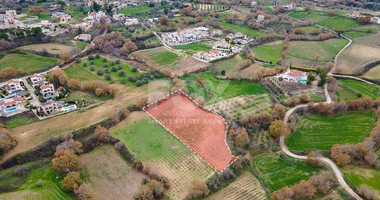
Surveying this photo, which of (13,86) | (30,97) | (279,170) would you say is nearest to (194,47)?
(30,97)

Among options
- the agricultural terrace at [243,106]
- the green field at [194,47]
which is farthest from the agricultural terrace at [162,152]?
the green field at [194,47]

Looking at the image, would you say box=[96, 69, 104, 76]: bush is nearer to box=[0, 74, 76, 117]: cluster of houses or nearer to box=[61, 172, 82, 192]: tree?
box=[0, 74, 76, 117]: cluster of houses

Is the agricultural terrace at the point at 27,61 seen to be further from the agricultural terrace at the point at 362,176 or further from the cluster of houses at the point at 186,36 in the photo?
the agricultural terrace at the point at 362,176

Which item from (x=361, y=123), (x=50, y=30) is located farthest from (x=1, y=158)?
(x=361, y=123)

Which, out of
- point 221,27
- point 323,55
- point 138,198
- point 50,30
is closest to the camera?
point 138,198

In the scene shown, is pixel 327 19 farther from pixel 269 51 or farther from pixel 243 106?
pixel 243 106

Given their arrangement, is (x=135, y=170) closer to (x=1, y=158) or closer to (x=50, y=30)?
(x=1, y=158)
